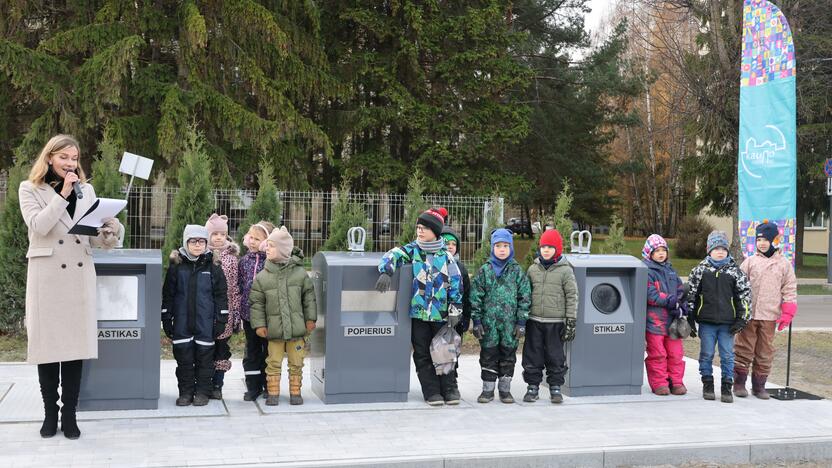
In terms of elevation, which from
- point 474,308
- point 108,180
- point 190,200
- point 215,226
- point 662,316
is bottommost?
point 662,316

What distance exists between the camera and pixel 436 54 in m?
23.9

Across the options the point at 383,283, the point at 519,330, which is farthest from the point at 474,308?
the point at 383,283

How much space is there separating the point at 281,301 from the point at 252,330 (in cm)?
49

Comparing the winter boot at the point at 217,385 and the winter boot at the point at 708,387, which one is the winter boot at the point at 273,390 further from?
the winter boot at the point at 708,387

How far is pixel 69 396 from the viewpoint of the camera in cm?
556

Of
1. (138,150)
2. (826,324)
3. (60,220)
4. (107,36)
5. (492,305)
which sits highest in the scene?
(107,36)

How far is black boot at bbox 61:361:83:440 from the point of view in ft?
18.2

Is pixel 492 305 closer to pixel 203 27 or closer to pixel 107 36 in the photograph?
pixel 203 27

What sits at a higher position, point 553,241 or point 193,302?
point 553,241

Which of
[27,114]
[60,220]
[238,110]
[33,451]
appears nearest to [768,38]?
[60,220]

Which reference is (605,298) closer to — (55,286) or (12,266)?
(55,286)

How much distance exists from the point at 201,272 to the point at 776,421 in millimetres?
4866

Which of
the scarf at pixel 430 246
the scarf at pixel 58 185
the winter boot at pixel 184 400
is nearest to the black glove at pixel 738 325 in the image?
the scarf at pixel 430 246

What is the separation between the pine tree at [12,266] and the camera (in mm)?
10125
